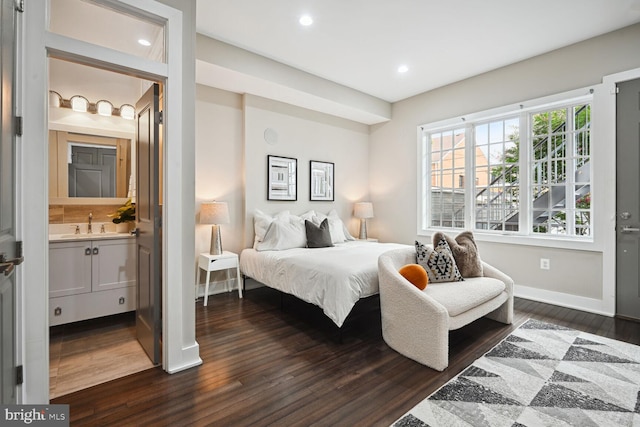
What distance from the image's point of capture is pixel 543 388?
2012 millimetres

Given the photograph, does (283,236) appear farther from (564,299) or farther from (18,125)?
(564,299)

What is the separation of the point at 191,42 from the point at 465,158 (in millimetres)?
4022

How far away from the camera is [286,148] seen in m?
4.76

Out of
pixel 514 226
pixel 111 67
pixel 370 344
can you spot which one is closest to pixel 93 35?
pixel 111 67

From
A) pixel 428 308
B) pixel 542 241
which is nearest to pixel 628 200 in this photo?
pixel 542 241

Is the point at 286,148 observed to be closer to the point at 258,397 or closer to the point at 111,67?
the point at 111,67

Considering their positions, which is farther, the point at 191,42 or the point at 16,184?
the point at 191,42

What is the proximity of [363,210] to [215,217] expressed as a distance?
2736mm

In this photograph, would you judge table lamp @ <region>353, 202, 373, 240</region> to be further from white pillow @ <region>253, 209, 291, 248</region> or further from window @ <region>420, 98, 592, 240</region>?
white pillow @ <region>253, 209, 291, 248</region>

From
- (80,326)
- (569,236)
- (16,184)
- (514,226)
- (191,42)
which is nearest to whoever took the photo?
(16,184)

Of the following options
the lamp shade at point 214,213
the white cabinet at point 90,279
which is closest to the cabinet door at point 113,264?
the white cabinet at point 90,279

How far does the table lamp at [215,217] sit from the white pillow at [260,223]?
500 millimetres

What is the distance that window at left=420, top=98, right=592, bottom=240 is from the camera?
144 inches

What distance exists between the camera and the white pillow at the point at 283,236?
4020mm
